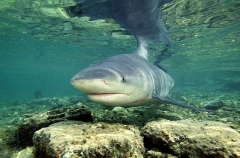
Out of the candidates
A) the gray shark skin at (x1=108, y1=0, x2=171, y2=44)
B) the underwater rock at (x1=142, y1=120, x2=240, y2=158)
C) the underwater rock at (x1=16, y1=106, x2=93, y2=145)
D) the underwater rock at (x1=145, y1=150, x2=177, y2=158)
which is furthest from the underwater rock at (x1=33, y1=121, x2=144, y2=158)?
the gray shark skin at (x1=108, y1=0, x2=171, y2=44)

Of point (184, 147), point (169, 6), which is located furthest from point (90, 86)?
point (169, 6)

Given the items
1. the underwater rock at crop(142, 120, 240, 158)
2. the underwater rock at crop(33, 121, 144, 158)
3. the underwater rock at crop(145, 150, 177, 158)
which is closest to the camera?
the underwater rock at crop(33, 121, 144, 158)

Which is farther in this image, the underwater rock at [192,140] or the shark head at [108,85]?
the shark head at [108,85]

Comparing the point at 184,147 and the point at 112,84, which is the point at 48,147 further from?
the point at 184,147

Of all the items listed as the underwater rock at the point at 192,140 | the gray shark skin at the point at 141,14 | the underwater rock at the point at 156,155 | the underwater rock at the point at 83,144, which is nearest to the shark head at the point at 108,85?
the underwater rock at the point at 83,144

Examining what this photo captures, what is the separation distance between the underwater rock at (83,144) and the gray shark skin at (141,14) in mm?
9495

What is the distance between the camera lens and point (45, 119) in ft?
12.2

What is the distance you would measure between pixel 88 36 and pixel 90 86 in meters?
20.6

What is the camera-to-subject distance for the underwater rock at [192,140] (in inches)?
96.8

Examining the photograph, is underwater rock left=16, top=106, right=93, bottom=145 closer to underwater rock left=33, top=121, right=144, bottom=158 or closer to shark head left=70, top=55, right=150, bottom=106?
shark head left=70, top=55, right=150, bottom=106

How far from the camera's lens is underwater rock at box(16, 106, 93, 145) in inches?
142

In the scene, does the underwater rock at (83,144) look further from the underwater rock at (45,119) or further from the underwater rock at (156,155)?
the underwater rock at (45,119)

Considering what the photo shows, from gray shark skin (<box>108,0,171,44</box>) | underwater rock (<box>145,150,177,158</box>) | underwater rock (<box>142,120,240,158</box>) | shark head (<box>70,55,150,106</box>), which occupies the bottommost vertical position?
underwater rock (<box>145,150,177,158</box>)

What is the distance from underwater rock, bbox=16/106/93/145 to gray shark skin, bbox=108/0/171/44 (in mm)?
8397
